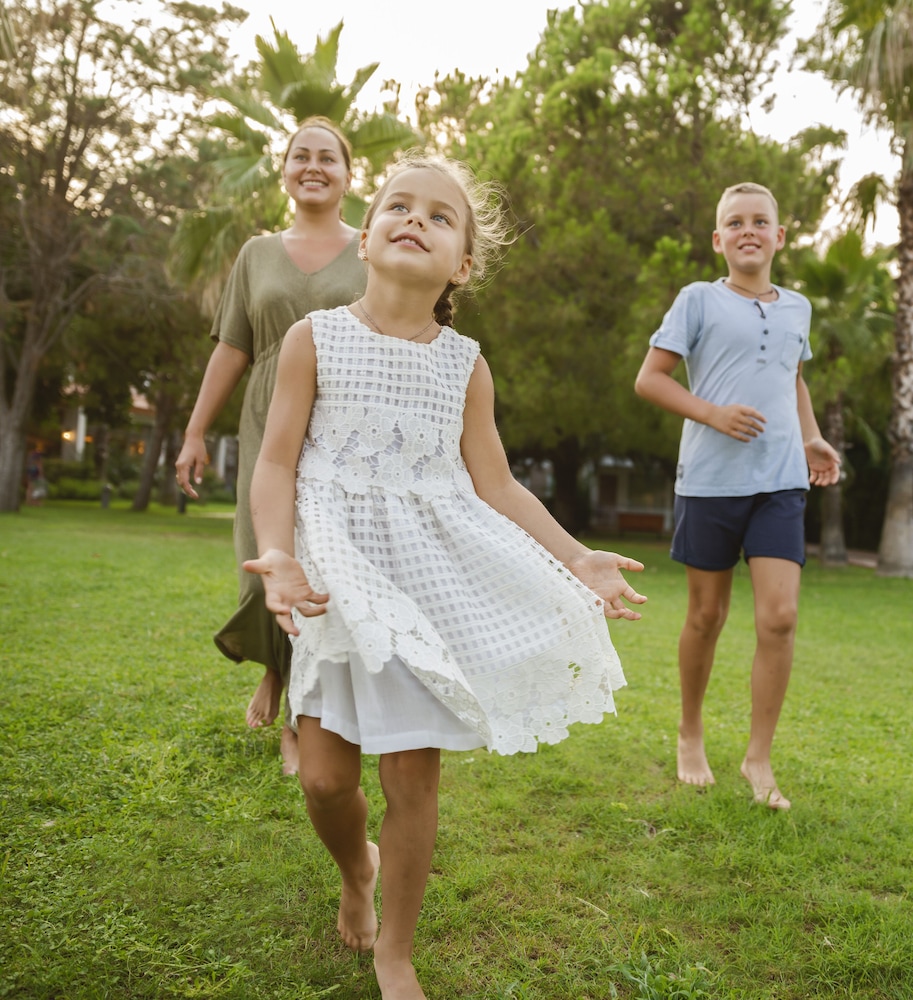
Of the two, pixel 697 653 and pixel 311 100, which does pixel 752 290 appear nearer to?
pixel 697 653

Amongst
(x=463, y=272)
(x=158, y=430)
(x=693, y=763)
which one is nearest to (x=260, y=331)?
(x=463, y=272)

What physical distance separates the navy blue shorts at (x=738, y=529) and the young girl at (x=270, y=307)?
5.26 feet

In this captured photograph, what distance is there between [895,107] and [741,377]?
45.3ft

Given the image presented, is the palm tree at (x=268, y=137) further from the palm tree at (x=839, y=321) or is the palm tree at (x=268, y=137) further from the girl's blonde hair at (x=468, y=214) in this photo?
the girl's blonde hair at (x=468, y=214)

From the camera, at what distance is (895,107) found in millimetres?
14641

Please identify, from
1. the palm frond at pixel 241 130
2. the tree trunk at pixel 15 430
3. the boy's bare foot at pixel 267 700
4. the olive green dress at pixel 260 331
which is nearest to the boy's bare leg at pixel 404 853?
the olive green dress at pixel 260 331

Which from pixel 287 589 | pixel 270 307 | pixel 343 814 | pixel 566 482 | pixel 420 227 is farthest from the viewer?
pixel 566 482

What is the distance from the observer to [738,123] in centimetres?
1631

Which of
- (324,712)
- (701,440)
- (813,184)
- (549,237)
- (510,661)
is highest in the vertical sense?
(813,184)

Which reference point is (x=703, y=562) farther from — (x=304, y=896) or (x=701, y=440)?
(x=304, y=896)

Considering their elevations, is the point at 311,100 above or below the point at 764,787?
above

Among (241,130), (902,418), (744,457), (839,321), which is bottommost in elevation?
(744,457)

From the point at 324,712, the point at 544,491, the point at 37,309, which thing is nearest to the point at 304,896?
the point at 324,712

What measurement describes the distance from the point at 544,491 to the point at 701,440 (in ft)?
115
